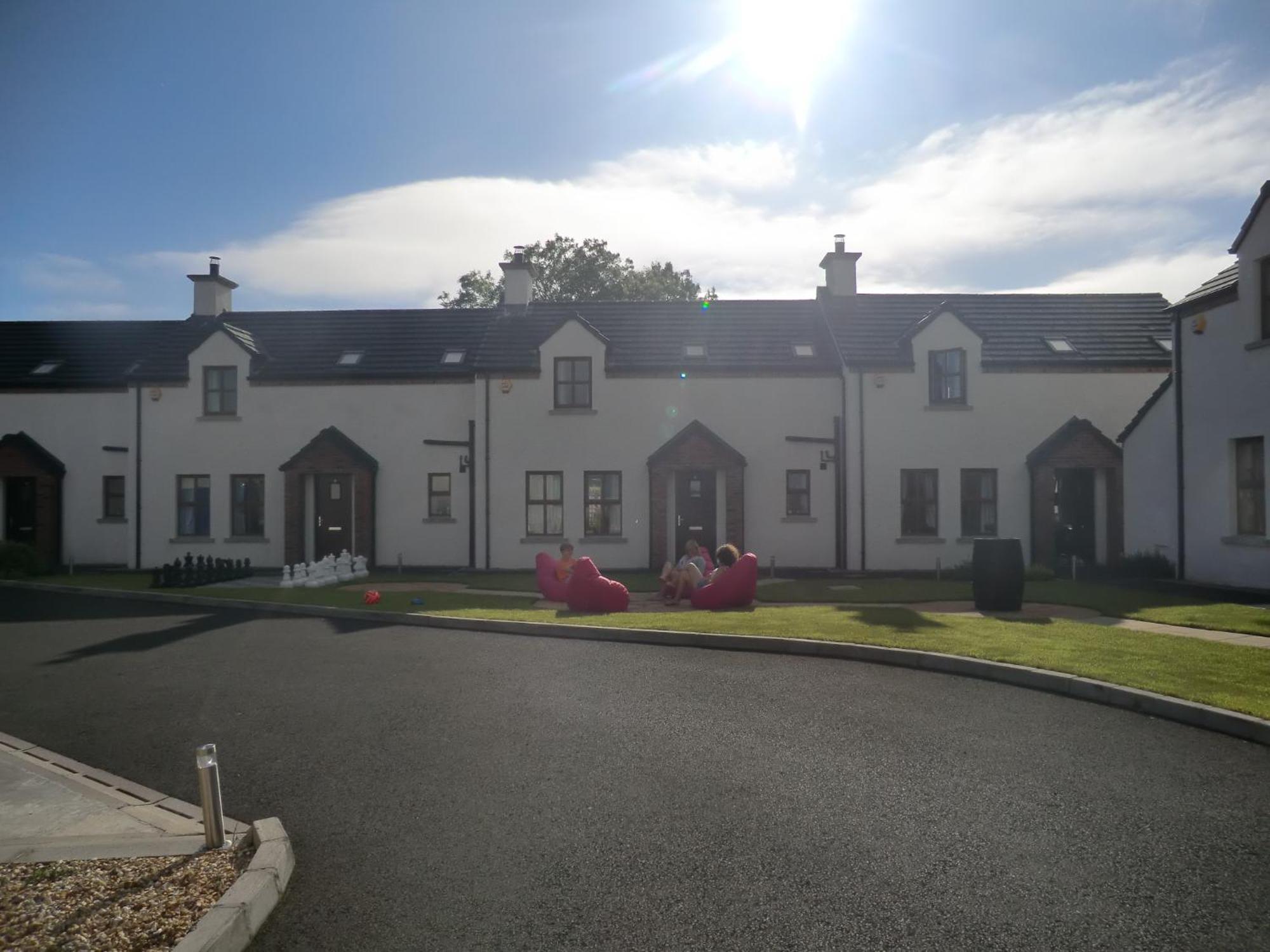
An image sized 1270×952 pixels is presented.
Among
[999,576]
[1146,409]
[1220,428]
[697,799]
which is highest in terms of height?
[1146,409]

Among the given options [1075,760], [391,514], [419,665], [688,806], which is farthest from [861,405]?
[688,806]

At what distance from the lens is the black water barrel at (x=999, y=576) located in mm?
15586

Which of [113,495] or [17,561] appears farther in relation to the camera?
[113,495]

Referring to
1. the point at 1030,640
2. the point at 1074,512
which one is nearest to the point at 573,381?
the point at 1074,512

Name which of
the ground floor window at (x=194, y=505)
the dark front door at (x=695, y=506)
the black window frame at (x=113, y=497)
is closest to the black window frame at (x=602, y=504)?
the dark front door at (x=695, y=506)

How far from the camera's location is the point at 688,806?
5.99m

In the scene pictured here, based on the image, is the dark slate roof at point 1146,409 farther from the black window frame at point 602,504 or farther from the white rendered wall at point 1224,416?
the black window frame at point 602,504

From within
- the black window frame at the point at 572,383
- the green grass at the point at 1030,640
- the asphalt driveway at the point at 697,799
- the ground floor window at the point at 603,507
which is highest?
the black window frame at the point at 572,383

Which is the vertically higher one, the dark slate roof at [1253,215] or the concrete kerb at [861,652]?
the dark slate roof at [1253,215]

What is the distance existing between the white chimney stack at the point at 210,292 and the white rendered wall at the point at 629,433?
10.8 m

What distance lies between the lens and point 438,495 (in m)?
26.0

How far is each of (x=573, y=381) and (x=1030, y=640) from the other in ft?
51.4

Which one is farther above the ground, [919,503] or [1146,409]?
[1146,409]

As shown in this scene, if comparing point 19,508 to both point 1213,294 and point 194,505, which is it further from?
point 1213,294
